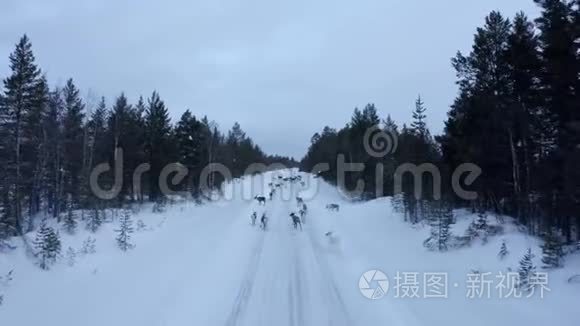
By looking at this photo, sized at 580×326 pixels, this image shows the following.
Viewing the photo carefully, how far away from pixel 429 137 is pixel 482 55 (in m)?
12.6

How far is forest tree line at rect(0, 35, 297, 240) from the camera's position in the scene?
24359 millimetres

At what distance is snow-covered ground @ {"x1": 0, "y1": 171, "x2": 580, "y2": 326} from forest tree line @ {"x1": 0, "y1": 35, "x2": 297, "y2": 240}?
616cm

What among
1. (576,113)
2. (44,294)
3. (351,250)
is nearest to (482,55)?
(576,113)

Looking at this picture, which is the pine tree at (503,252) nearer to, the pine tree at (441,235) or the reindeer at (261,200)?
the pine tree at (441,235)

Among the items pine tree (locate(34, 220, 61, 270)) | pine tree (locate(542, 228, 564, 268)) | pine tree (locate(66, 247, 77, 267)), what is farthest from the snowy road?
pine tree (locate(34, 220, 61, 270))

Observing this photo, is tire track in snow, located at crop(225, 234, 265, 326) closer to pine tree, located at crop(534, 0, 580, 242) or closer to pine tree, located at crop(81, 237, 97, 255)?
pine tree, located at crop(81, 237, 97, 255)

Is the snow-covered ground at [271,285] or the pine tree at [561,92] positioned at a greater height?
the pine tree at [561,92]

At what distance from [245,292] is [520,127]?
13.7 meters

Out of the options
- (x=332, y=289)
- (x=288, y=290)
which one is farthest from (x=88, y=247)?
(x=332, y=289)

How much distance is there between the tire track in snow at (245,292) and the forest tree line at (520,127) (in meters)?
7.85

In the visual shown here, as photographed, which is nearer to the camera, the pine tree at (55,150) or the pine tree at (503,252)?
the pine tree at (503,252)

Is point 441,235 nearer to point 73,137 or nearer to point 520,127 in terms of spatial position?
point 520,127

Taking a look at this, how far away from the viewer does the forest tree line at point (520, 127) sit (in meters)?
12.5

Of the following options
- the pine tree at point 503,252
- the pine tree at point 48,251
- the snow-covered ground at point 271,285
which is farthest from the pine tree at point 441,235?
the pine tree at point 48,251
